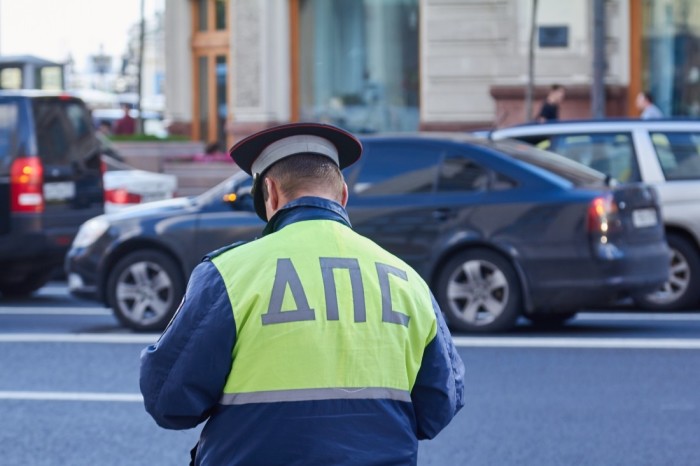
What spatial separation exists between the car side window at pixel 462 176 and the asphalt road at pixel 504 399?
A: 1139 mm

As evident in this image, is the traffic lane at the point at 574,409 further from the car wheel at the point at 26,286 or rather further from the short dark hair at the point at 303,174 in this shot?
the car wheel at the point at 26,286

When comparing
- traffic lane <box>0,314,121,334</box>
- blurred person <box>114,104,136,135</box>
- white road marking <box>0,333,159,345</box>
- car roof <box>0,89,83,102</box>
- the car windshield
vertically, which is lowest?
traffic lane <box>0,314,121,334</box>

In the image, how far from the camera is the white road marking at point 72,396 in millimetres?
8797

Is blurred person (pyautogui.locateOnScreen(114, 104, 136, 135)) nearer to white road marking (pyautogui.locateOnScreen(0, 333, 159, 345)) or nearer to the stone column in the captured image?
the stone column

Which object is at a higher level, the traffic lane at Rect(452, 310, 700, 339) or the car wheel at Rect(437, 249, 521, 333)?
the car wheel at Rect(437, 249, 521, 333)

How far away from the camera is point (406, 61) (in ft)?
82.5

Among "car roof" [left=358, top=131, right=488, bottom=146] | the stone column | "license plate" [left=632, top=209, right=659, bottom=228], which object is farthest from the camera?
the stone column

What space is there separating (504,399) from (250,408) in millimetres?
5663

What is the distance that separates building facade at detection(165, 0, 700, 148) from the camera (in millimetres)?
23094

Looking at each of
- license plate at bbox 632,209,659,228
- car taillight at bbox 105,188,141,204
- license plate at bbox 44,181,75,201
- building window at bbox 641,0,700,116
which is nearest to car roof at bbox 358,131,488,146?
license plate at bbox 632,209,659,228

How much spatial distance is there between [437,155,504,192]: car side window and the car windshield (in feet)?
0.95

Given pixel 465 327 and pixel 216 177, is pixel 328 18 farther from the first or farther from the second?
pixel 465 327

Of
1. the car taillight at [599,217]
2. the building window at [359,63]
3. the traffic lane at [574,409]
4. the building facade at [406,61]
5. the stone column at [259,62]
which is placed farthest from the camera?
the stone column at [259,62]

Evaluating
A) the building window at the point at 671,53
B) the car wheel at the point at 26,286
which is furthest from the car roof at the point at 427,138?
the building window at the point at 671,53
